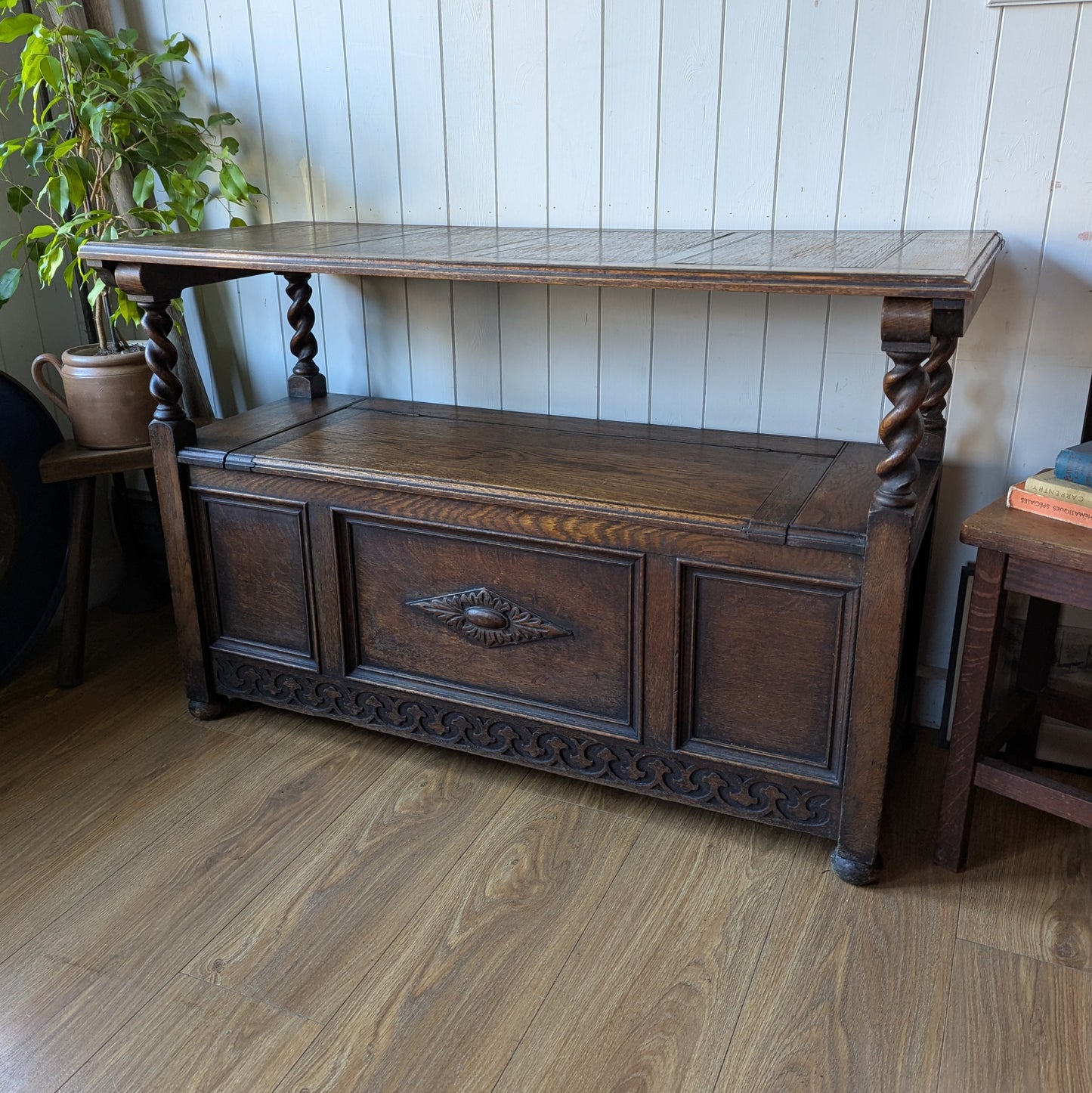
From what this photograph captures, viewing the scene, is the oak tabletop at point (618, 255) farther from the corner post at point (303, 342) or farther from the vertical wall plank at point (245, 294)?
the vertical wall plank at point (245, 294)

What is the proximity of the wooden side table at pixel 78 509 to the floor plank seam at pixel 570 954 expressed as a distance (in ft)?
4.31

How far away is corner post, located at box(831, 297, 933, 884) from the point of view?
1469mm

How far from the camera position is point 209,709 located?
2334 mm

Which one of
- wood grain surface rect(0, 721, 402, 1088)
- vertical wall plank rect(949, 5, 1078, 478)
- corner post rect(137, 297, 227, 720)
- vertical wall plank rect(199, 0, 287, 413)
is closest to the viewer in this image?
wood grain surface rect(0, 721, 402, 1088)

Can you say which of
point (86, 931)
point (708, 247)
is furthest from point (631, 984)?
point (708, 247)

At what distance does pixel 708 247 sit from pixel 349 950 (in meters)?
1.34

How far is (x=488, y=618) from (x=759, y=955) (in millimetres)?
759

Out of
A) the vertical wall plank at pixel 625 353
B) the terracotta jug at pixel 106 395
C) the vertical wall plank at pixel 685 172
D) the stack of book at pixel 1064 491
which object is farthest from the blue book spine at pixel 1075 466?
the terracotta jug at pixel 106 395

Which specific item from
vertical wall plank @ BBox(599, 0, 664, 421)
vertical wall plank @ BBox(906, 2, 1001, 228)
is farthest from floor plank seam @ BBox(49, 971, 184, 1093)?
vertical wall plank @ BBox(906, 2, 1001, 228)

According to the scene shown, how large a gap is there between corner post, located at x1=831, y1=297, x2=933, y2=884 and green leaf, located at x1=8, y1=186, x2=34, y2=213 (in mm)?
1898

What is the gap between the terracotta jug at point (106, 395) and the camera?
7.70ft

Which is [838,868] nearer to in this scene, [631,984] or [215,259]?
[631,984]

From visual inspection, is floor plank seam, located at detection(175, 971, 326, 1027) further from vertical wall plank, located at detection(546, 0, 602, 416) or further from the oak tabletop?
vertical wall plank, located at detection(546, 0, 602, 416)

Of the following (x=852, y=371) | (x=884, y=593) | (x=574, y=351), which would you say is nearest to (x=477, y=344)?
Answer: (x=574, y=351)
